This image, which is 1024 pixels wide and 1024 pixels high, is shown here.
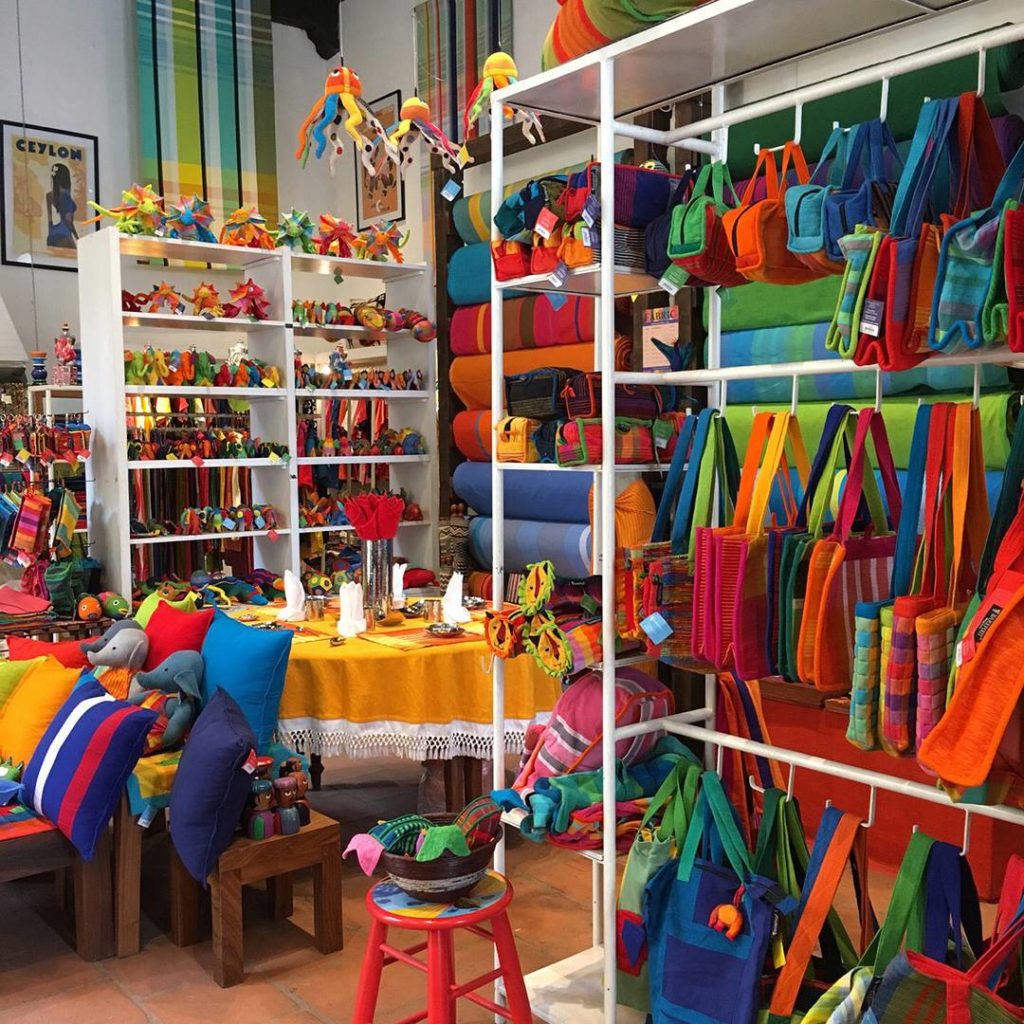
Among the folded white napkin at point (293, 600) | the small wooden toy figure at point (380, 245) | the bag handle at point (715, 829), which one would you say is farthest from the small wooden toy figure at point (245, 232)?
the bag handle at point (715, 829)

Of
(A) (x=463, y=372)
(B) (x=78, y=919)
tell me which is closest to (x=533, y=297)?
(A) (x=463, y=372)

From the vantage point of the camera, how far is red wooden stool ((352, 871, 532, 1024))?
2.28 meters

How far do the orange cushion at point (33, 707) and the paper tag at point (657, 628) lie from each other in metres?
2.04

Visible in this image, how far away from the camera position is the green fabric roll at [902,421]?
3244 millimetres

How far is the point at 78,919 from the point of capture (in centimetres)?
322

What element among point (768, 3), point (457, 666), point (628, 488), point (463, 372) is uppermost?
point (768, 3)

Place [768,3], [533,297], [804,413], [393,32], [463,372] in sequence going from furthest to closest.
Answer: [393,32], [463,372], [533,297], [804,413], [768,3]

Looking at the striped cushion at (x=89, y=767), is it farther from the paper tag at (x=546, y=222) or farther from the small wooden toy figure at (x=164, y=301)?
the small wooden toy figure at (x=164, y=301)

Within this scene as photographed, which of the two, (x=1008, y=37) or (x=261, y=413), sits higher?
(x=1008, y=37)

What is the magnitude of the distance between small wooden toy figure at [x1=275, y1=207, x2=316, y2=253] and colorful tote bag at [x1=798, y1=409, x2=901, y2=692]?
413 cm

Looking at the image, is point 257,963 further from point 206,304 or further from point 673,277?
point 206,304

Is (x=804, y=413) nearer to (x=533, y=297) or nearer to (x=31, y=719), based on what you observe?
(x=533, y=297)

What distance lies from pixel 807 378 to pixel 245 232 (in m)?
2.86

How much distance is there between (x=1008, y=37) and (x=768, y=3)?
0.41 metres
